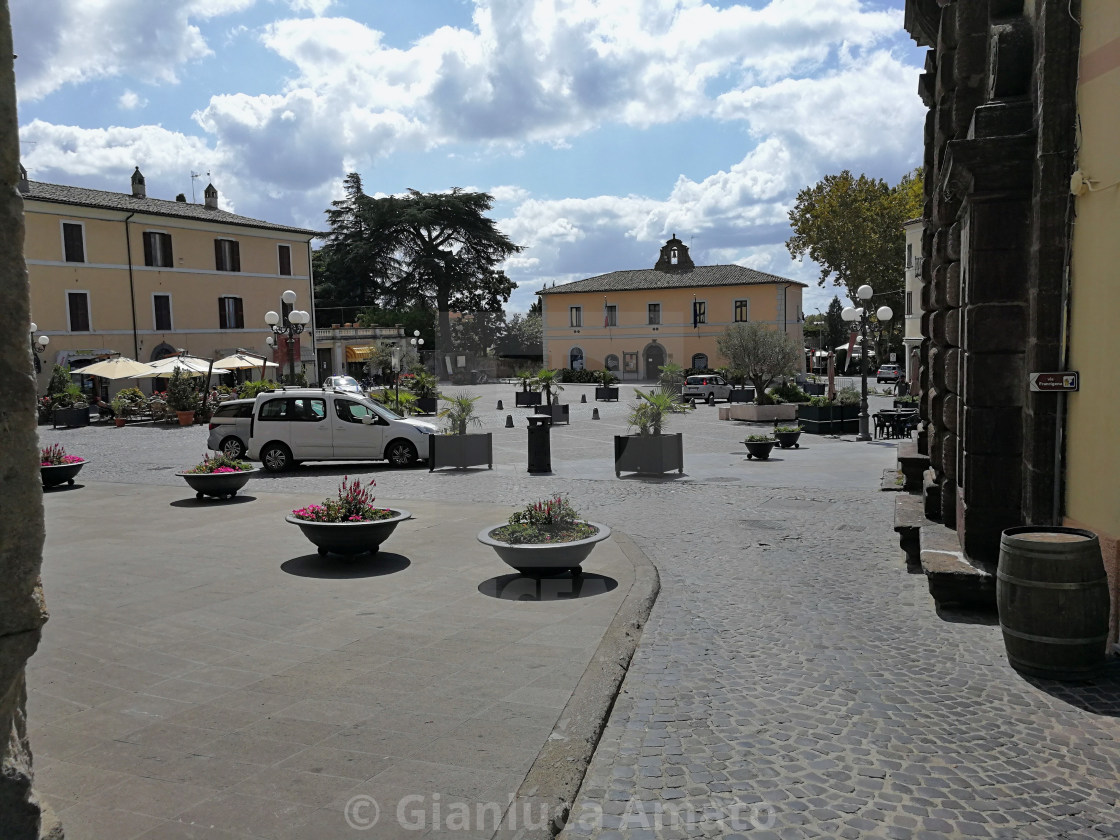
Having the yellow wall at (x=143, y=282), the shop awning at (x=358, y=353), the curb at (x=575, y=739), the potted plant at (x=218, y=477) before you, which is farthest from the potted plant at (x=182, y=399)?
the shop awning at (x=358, y=353)

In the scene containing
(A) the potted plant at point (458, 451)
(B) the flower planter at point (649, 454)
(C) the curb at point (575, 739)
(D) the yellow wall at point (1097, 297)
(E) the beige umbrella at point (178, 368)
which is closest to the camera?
(C) the curb at point (575, 739)

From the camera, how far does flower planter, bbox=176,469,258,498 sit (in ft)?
41.7

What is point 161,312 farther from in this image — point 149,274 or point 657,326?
point 657,326

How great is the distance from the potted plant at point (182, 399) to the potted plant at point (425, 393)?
7.44m

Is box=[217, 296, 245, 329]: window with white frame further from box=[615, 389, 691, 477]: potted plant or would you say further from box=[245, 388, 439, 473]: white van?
box=[615, 389, 691, 477]: potted plant

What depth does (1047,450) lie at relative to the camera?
20.5ft

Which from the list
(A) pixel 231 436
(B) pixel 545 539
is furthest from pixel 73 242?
(B) pixel 545 539

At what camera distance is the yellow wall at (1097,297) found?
216 inches

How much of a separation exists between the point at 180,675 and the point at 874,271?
52.2 meters

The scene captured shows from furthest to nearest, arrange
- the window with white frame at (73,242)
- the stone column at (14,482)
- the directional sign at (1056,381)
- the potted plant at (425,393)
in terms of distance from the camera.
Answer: the window with white frame at (73,242) → the potted plant at (425,393) → the directional sign at (1056,381) → the stone column at (14,482)

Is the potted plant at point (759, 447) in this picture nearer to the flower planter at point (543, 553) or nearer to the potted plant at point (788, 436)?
the potted plant at point (788, 436)

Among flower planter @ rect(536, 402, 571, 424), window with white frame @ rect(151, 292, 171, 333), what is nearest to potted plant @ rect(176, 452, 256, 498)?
flower planter @ rect(536, 402, 571, 424)

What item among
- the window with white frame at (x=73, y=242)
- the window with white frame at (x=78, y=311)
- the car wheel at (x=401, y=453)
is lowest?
the car wheel at (x=401, y=453)

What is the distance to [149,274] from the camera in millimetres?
41562
